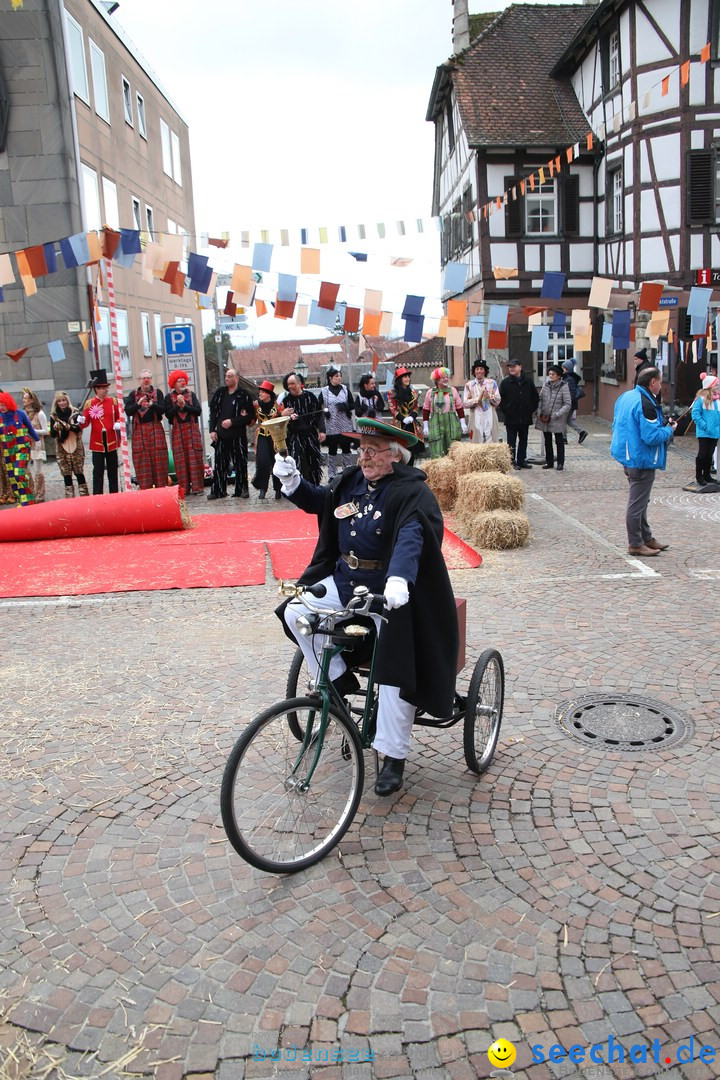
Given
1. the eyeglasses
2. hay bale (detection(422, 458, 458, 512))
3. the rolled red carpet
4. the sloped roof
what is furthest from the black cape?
the sloped roof

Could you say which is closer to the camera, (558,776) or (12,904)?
(12,904)

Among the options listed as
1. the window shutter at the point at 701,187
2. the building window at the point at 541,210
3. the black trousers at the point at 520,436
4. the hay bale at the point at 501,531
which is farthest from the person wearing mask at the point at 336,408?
the building window at the point at 541,210

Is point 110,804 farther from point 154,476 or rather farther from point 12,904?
point 154,476

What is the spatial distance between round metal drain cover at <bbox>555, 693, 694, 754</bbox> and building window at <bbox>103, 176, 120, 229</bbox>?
837 inches

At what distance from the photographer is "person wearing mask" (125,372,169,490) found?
1338 centimetres

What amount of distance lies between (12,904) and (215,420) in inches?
419

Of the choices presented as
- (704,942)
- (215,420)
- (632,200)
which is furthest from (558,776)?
(632,200)

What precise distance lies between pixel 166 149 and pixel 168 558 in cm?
2556

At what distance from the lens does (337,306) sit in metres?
13.9

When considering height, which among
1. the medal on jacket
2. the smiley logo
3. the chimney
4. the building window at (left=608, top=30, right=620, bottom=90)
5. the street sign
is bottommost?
the smiley logo

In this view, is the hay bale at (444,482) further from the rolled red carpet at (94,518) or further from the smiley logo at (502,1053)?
the smiley logo at (502,1053)

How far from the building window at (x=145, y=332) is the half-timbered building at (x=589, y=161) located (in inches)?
391

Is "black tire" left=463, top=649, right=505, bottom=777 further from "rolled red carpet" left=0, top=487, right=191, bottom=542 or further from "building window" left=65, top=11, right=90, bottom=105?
"building window" left=65, top=11, right=90, bottom=105

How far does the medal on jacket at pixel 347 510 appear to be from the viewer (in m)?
4.17
